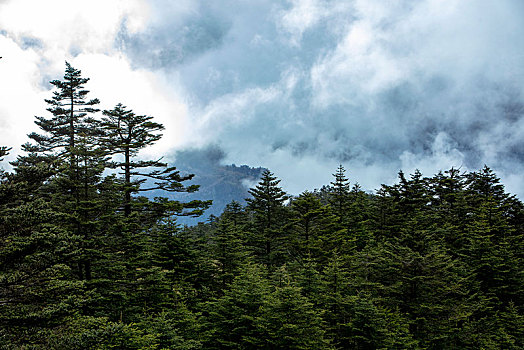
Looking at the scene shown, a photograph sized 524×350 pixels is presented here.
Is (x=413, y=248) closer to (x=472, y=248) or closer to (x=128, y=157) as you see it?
(x=472, y=248)

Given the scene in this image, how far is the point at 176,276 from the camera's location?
69.1 feet

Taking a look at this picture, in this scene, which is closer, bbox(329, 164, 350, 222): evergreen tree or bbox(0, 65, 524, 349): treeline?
bbox(0, 65, 524, 349): treeline

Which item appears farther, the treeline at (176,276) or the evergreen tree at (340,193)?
the evergreen tree at (340,193)

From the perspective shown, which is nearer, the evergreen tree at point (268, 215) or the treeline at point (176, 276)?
the treeline at point (176, 276)

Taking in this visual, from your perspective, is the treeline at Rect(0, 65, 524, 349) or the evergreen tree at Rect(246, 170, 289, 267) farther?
the evergreen tree at Rect(246, 170, 289, 267)

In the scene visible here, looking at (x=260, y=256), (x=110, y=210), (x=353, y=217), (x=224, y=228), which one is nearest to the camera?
(x=110, y=210)

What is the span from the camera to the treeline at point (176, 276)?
352 inches

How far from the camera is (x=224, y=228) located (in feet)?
77.2

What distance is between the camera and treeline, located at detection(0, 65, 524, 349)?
895cm

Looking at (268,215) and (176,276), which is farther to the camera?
(268,215)

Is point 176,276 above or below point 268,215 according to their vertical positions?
below

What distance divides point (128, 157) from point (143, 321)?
11.5 metres

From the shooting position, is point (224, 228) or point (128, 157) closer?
point (128, 157)

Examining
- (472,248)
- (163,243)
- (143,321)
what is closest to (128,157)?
(163,243)
